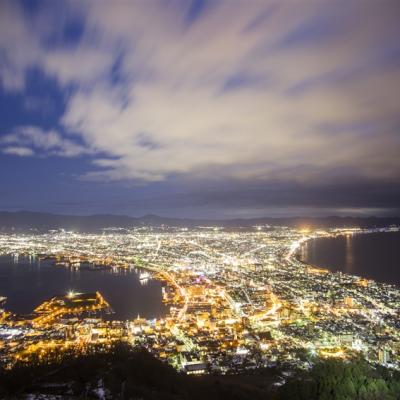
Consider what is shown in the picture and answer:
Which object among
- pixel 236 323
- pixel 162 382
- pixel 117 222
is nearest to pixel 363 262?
pixel 236 323

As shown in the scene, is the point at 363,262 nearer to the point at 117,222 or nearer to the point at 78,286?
the point at 78,286

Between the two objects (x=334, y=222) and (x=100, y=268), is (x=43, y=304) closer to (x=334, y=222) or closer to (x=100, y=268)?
(x=100, y=268)

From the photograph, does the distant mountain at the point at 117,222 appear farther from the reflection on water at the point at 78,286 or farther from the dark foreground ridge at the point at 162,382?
the dark foreground ridge at the point at 162,382

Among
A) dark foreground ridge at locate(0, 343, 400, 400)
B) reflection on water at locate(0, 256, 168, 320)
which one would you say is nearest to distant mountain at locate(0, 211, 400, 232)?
reflection on water at locate(0, 256, 168, 320)

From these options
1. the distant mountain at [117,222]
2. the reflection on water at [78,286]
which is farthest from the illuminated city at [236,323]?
the distant mountain at [117,222]

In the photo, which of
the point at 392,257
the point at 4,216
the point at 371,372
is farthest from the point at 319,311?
the point at 4,216

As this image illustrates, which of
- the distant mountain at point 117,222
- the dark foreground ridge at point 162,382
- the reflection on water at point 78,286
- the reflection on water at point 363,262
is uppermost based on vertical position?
the distant mountain at point 117,222
